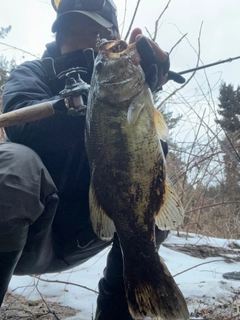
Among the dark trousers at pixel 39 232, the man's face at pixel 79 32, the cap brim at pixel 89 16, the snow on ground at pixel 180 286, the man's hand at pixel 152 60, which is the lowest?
the snow on ground at pixel 180 286

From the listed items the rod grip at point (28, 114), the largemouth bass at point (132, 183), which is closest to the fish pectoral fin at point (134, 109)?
the largemouth bass at point (132, 183)

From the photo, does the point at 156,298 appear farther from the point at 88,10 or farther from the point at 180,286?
the point at 88,10

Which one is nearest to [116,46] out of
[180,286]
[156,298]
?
[156,298]

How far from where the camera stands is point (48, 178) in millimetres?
1579

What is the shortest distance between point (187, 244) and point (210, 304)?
5.82ft

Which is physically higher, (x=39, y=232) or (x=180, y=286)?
(x=39, y=232)

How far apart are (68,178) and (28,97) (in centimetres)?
46

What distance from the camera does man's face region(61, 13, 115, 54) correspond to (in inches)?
84.0

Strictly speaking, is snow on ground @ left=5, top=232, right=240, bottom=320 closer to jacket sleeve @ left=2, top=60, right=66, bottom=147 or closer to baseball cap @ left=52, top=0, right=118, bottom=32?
jacket sleeve @ left=2, top=60, right=66, bottom=147

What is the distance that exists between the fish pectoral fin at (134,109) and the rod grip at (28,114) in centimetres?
39

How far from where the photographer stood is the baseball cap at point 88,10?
7.08 ft

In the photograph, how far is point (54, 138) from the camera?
6.08 feet

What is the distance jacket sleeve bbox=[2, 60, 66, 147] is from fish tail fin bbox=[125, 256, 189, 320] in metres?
0.82

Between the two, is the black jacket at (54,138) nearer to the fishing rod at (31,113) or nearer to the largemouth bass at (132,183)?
the fishing rod at (31,113)
